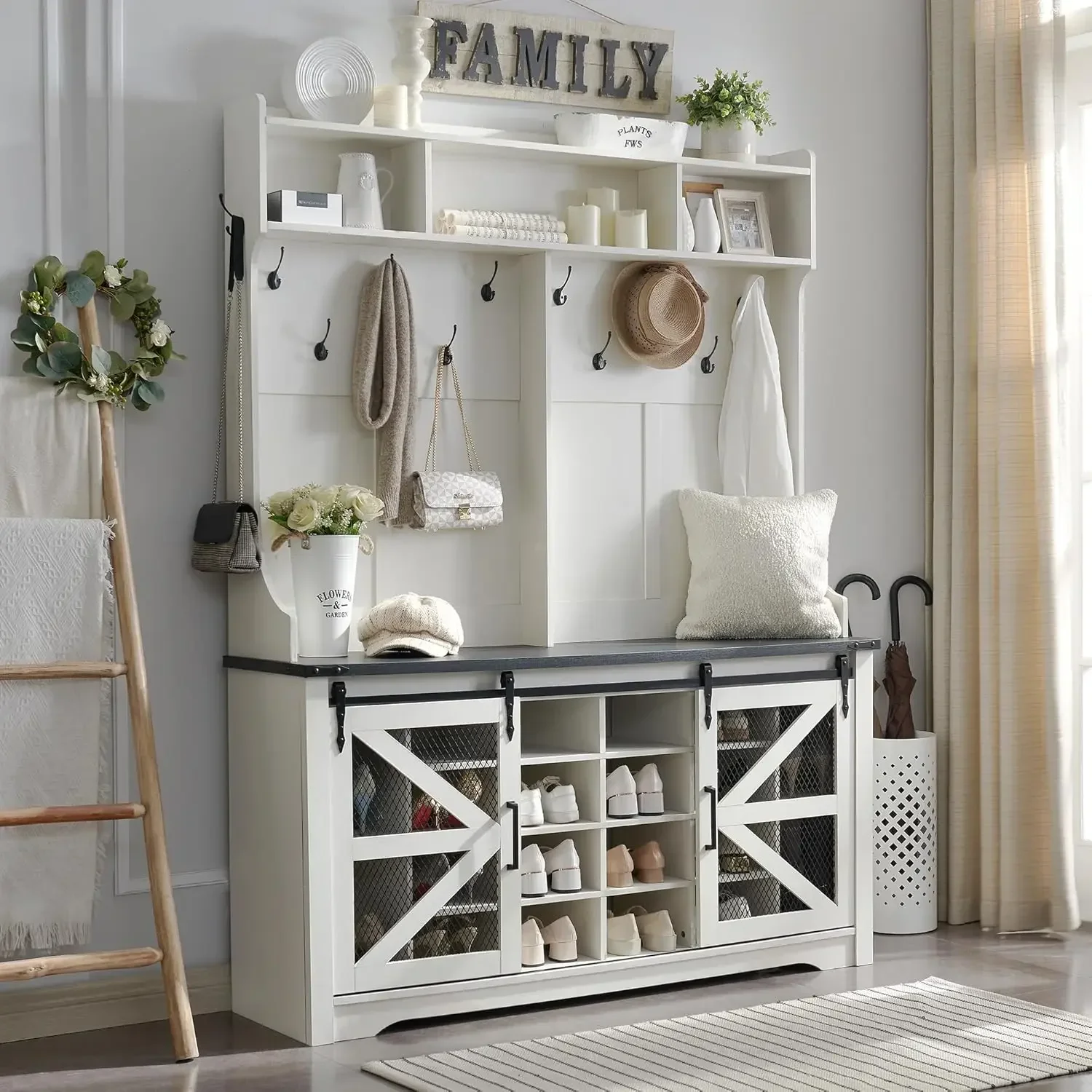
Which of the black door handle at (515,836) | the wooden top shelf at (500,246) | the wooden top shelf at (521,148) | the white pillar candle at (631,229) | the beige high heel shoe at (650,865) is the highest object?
the wooden top shelf at (521,148)

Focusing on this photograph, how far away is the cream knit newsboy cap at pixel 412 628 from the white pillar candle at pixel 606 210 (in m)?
1.09

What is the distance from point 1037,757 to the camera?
4352 millimetres

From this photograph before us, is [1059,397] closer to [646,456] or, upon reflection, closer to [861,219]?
[861,219]

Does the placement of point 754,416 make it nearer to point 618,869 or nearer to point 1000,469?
point 1000,469

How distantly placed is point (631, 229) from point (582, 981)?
1.81 metres

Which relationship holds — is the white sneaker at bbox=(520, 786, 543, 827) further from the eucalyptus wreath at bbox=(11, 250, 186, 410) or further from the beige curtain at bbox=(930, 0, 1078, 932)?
the beige curtain at bbox=(930, 0, 1078, 932)

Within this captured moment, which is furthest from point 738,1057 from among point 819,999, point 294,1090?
point 294,1090

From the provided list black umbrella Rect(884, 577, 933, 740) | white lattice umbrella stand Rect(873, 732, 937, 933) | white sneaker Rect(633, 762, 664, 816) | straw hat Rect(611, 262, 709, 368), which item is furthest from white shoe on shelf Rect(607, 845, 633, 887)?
straw hat Rect(611, 262, 709, 368)

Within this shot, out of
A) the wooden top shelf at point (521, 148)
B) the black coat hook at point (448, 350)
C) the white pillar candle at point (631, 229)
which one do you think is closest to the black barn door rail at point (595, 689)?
the black coat hook at point (448, 350)

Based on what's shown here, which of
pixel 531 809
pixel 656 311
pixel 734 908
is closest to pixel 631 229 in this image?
pixel 656 311

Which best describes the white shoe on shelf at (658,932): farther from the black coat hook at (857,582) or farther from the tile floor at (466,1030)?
the black coat hook at (857,582)

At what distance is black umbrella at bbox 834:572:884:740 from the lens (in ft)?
14.7

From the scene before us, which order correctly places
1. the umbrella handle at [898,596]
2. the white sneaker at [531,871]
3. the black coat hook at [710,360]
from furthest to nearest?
the umbrella handle at [898,596], the black coat hook at [710,360], the white sneaker at [531,871]

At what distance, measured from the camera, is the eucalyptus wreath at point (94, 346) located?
344 centimetres
